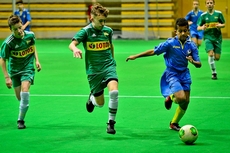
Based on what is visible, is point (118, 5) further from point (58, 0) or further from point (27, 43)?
point (27, 43)

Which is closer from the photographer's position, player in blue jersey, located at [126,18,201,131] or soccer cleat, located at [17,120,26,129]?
player in blue jersey, located at [126,18,201,131]

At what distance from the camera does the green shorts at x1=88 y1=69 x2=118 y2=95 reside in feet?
34.4

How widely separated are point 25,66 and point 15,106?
2.62 meters

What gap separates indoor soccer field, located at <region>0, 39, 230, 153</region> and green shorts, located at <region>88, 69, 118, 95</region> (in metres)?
0.70

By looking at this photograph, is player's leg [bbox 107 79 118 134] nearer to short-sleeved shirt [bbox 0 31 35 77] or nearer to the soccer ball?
the soccer ball

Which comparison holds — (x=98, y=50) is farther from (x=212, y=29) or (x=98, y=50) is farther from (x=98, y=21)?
(x=212, y=29)

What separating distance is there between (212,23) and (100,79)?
844cm

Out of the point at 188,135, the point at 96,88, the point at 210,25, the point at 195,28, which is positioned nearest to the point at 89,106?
the point at 96,88

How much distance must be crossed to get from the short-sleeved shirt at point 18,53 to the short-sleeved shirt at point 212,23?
8.23 metres

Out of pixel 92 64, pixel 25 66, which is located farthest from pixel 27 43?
pixel 92 64

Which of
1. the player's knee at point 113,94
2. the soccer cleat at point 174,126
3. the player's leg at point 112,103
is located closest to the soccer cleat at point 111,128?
the player's leg at point 112,103

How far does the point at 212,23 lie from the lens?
18.4m

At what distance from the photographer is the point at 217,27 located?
59.4ft

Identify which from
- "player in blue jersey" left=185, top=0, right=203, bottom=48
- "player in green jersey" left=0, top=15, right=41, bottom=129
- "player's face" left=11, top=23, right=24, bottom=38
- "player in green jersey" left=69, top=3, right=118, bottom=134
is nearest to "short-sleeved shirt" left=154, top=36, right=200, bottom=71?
"player in green jersey" left=69, top=3, right=118, bottom=134
